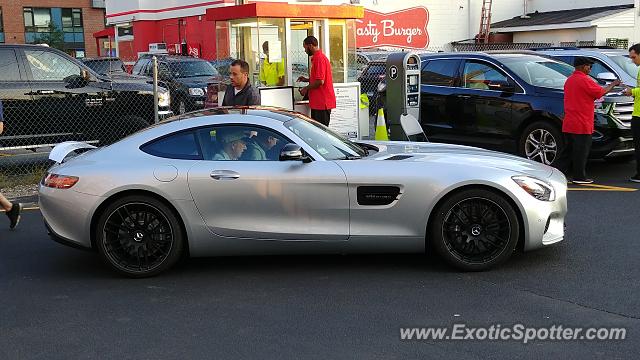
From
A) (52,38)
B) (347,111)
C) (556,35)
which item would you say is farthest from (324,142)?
(52,38)

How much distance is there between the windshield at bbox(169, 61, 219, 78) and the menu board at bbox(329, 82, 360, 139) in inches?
305

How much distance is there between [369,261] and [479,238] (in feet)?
3.25

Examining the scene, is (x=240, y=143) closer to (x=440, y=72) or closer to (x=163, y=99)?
(x=440, y=72)

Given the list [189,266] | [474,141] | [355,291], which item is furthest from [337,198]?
[474,141]

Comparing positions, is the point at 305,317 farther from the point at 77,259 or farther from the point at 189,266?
the point at 77,259

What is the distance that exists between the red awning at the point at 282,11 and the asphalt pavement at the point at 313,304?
19.8 feet

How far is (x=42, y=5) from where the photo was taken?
212 ft

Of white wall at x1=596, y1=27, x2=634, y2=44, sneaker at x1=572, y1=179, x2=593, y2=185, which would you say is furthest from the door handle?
white wall at x1=596, y1=27, x2=634, y2=44

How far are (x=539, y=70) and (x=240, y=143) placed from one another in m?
6.48

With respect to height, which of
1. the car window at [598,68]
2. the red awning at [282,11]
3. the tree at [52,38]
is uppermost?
the tree at [52,38]

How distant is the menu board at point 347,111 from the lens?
1198 centimetres

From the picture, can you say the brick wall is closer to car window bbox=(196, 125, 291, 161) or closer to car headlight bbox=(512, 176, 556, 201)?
car window bbox=(196, 125, 291, 161)

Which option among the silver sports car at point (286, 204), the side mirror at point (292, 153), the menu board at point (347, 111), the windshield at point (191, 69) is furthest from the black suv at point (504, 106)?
the windshield at point (191, 69)

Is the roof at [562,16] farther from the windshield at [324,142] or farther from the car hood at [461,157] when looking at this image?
the windshield at [324,142]
